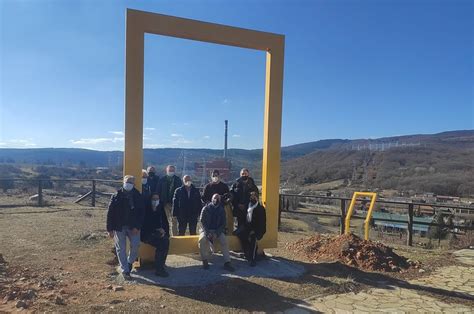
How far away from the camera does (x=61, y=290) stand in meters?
5.82

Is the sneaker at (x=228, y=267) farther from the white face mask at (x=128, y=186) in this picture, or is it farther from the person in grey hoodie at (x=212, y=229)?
the white face mask at (x=128, y=186)

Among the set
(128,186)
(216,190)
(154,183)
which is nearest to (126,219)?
(128,186)

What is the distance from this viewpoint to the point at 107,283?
20.8ft

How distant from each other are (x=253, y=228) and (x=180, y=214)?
1.37 m

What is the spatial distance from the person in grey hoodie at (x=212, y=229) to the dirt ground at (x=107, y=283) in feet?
2.58

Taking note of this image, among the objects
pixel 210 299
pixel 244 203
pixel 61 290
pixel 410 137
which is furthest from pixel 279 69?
pixel 410 137

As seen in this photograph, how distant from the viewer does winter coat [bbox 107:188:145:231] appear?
6.43m

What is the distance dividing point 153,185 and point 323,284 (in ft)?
11.7

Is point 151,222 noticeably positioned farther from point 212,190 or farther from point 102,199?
point 102,199

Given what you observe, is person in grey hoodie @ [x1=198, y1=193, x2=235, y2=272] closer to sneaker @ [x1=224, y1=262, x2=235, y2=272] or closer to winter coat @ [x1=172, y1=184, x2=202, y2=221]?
sneaker @ [x1=224, y1=262, x2=235, y2=272]

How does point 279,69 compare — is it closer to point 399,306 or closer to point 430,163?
point 399,306

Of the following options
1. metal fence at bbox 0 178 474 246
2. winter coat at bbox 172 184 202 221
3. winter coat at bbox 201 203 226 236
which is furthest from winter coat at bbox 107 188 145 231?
metal fence at bbox 0 178 474 246

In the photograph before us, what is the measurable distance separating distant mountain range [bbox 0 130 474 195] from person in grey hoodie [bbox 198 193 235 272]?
1735 centimetres

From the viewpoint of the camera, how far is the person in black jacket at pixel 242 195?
8008mm
